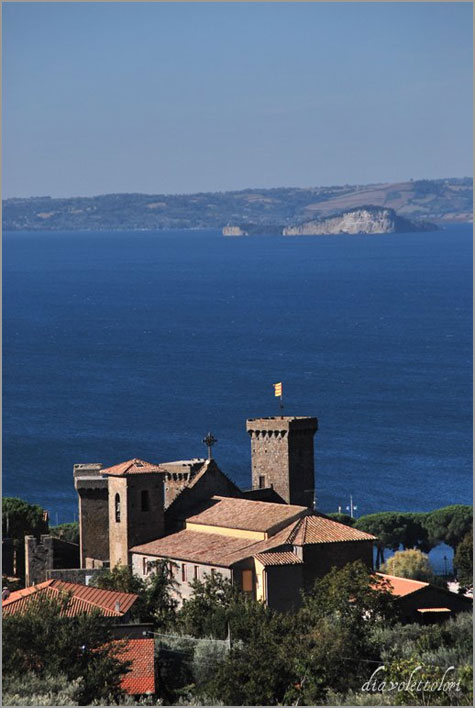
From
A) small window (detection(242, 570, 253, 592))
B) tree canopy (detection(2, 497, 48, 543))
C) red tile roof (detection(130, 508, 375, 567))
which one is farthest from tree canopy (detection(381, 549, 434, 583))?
small window (detection(242, 570, 253, 592))

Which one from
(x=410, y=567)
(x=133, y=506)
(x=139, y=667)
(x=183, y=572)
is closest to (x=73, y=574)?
(x=133, y=506)

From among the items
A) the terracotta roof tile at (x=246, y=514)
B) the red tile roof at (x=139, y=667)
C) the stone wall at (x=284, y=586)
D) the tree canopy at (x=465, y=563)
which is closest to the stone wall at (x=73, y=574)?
the terracotta roof tile at (x=246, y=514)

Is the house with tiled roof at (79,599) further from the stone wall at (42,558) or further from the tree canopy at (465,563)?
the tree canopy at (465,563)

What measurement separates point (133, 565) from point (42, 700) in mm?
18895

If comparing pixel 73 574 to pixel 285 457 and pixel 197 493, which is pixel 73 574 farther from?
pixel 285 457

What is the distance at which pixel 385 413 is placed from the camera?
115m

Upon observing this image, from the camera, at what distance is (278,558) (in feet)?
147

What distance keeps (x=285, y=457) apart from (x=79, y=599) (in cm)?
1332

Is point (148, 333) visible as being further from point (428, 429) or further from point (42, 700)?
point (42, 700)

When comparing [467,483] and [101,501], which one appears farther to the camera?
[467,483]

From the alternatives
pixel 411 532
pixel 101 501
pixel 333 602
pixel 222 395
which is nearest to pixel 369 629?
pixel 333 602

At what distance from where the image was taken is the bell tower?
159 ft

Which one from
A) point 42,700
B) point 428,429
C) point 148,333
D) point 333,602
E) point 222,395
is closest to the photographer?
point 42,700

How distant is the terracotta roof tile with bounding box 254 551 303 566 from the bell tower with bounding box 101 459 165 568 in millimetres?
4703
